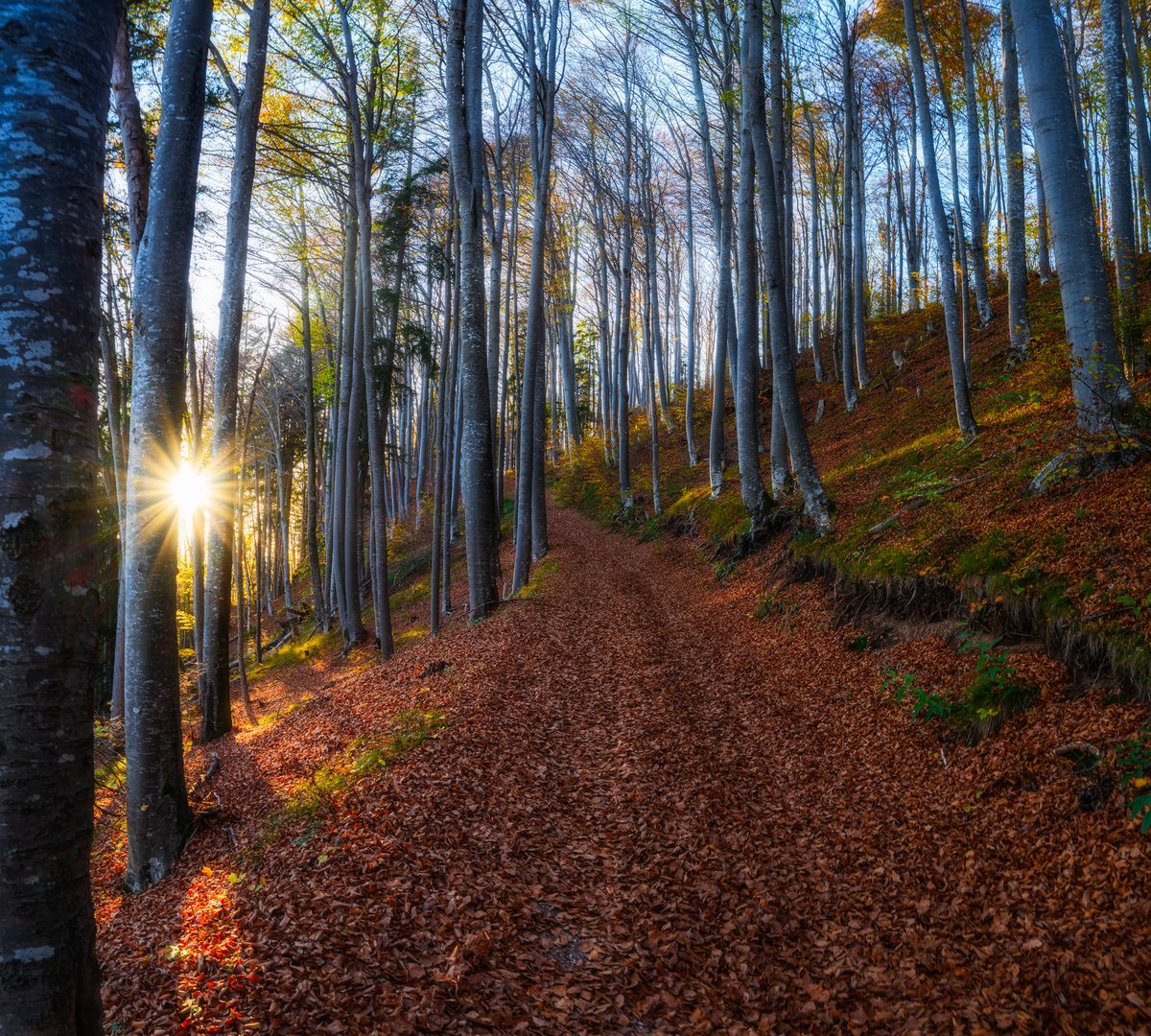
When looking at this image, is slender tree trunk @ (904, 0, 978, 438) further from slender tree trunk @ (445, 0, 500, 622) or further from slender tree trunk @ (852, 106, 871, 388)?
slender tree trunk @ (445, 0, 500, 622)

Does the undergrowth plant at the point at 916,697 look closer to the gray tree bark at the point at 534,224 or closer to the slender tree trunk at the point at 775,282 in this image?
the slender tree trunk at the point at 775,282

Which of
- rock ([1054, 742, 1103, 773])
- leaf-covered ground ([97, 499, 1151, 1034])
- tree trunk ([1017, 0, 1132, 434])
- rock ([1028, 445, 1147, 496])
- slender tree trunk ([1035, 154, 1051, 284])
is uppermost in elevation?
slender tree trunk ([1035, 154, 1051, 284])

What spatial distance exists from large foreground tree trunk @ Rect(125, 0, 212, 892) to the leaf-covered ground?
1.73 feet

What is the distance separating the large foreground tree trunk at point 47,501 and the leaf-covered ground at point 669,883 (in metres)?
1.56

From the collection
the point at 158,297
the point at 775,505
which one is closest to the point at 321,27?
the point at 158,297

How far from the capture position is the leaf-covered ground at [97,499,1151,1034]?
A: 2932 mm

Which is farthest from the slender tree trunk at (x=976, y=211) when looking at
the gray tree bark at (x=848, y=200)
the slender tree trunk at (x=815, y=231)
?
the slender tree trunk at (x=815, y=231)

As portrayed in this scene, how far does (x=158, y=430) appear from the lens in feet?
14.5

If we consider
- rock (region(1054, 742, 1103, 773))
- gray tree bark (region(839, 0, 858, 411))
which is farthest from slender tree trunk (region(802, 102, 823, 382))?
rock (region(1054, 742, 1103, 773))

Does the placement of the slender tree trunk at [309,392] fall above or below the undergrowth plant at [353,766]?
above

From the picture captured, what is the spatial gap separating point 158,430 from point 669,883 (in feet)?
16.2

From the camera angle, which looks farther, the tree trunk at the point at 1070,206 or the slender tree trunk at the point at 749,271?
the slender tree trunk at the point at 749,271

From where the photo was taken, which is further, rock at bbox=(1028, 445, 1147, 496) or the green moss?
rock at bbox=(1028, 445, 1147, 496)

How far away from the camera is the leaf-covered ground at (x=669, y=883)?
293cm
